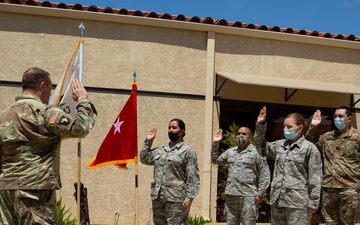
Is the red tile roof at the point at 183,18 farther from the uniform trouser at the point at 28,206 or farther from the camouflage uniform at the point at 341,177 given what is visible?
the uniform trouser at the point at 28,206

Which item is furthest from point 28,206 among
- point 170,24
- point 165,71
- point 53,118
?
point 170,24

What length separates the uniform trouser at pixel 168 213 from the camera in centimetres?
754

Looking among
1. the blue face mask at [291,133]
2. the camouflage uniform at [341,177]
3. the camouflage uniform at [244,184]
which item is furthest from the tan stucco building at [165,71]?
the blue face mask at [291,133]

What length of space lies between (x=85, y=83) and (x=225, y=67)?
2645 mm

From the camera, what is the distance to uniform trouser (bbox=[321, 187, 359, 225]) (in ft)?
25.3

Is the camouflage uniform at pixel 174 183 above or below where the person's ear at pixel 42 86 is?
below

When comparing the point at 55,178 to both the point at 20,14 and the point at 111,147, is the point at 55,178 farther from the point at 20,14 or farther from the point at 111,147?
the point at 20,14

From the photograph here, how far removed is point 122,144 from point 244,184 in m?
1.71

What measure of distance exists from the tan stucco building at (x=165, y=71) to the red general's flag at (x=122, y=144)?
2397 mm

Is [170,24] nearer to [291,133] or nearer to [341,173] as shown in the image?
[341,173]

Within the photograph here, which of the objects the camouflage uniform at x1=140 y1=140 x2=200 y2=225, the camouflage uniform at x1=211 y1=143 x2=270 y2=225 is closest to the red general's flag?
the camouflage uniform at x1=140 y1=140 x2=200 y2=225

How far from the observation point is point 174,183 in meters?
7.63

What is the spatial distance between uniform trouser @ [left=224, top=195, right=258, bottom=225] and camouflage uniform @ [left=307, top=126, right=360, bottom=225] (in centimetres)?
88

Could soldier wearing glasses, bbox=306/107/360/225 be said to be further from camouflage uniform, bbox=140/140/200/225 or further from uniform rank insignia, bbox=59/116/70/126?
uniform rank insignia, bbox=59/116/70/126
